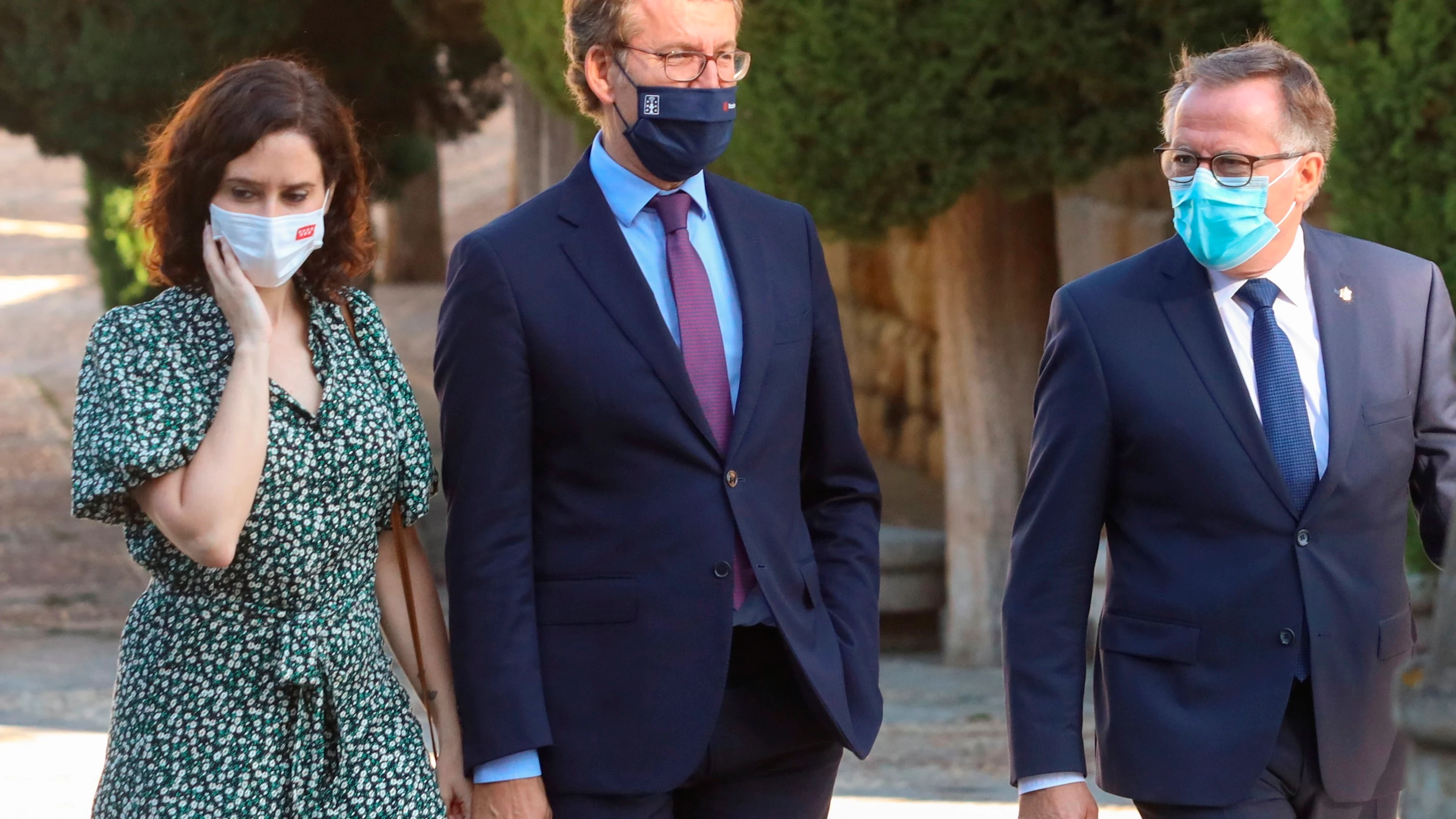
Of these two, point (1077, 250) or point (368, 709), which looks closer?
point (368, 709)

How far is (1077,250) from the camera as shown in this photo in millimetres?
8133

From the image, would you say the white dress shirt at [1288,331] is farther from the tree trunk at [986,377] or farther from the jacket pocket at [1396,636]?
the tree trunk at [986,377]

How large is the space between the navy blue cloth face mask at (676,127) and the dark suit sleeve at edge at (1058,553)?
2.05 ft

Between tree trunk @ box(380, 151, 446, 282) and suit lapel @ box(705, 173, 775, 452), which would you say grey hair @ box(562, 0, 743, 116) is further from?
tree trunk @ box(380, 151, 446, 282)

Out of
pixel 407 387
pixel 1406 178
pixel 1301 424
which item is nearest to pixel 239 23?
pixel 1406 178

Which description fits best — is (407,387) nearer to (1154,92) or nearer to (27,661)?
(1154,92)

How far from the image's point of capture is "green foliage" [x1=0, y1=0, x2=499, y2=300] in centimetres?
918

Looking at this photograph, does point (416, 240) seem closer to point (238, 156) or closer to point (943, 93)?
point (943, 93)

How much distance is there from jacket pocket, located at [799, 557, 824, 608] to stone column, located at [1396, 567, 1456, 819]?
1.41 metres

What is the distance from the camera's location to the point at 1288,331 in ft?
9.44

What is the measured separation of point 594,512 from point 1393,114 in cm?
328

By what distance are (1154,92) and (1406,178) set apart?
1.70 m

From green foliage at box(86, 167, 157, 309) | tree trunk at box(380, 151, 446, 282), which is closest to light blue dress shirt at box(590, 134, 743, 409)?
green foliage at box(86, 167, 157, 309)

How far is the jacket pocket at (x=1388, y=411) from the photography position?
9.20 ft
